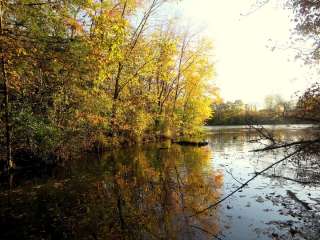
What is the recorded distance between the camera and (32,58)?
1125 centimetres

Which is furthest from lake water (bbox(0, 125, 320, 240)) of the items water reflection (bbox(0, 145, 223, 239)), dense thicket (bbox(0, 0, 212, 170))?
dense thicket (bbox(0, 0, 212, 170))

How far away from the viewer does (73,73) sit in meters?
14.5

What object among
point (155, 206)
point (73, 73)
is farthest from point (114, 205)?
point (73, 73)

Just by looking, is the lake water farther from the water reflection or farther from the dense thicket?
the dense thicket

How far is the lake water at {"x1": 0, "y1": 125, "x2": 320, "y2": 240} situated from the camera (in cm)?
624

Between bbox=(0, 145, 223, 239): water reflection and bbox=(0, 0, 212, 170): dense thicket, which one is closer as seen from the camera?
bbox=(0, 145, 223, 239): water reflection

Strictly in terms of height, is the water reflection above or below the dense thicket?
below

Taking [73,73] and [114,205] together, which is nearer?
[114,205]

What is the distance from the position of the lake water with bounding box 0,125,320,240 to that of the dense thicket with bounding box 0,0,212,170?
3.01 metres

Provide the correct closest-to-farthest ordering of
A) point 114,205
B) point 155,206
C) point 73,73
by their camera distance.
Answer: point 155,206 → point 114,205 → point 73,73

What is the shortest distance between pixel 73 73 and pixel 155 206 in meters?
9.50

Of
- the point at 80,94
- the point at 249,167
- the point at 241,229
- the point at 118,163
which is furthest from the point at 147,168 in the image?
the point at 241,229

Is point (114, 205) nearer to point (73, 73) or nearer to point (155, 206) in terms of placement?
point (155, 206)

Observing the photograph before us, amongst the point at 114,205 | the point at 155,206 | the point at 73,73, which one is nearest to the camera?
the point at 155,206
